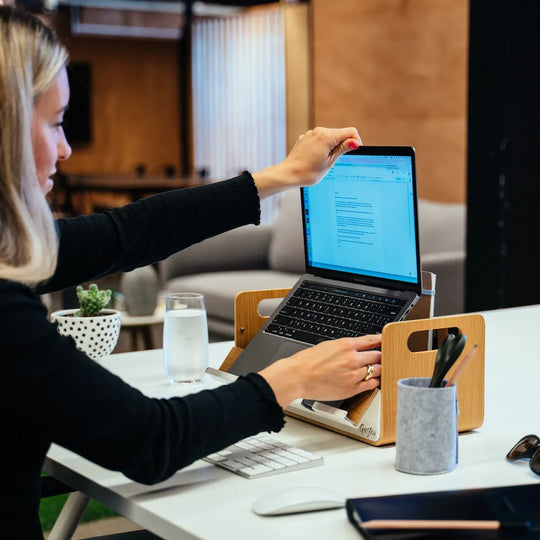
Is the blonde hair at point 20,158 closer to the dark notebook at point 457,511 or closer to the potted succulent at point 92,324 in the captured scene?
→ the dark notebook at point 457,511

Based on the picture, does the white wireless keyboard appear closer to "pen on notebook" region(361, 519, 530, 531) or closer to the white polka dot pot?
"pen on notebook" region(361, 519, 530, 531)

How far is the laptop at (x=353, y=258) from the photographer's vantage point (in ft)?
4.08

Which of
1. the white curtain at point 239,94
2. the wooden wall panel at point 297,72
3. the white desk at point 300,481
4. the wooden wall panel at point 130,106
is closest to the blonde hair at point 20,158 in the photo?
the white desk at point 300,481

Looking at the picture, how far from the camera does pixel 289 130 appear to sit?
7.29 metres

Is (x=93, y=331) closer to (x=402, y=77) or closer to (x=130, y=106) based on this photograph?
(x=402, y=77)

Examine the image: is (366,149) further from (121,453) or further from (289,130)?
(289,130)

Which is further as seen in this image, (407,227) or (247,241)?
(247,241)

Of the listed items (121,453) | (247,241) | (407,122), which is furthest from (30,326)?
(407,122)

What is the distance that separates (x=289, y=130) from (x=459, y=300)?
3.61 meters

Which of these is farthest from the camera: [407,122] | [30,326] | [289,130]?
[289,130]

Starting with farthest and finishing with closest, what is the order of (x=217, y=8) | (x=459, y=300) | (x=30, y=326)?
(x=217, y=8) → (x=459, y=300) → (x=30, y=326)

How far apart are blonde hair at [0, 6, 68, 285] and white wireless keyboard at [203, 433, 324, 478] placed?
33 centimetres

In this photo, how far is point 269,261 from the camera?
4621mm

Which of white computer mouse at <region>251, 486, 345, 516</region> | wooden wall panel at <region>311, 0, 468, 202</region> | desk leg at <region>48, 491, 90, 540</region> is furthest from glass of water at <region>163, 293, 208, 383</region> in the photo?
wooden wall panel at <region>311, 0, 468, 202</region>
